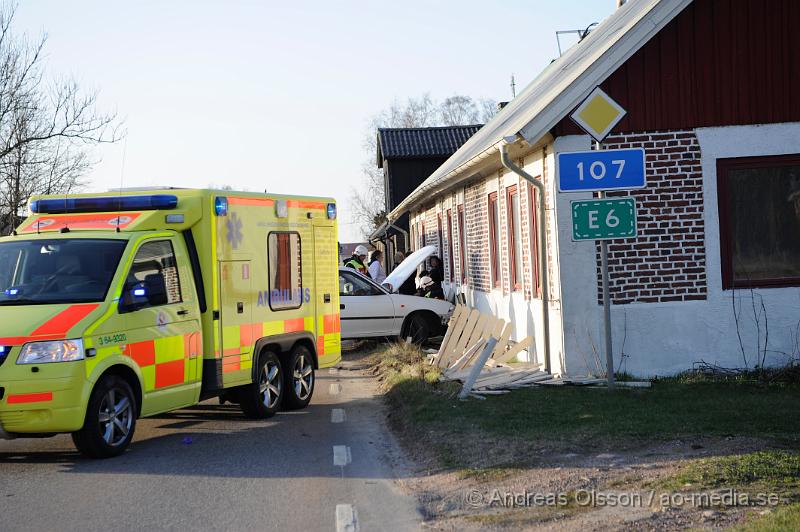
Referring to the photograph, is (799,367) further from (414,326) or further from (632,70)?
(414,326)

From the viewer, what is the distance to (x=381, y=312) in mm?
20578

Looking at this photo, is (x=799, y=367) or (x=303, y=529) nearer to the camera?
(x=303, y=529)

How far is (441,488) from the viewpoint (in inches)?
315

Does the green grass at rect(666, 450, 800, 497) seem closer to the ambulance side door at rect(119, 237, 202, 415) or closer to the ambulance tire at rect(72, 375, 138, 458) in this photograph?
the ambulance tire at rect(72, 375, 138, 458)

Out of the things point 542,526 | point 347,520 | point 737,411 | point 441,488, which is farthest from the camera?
point 737,411

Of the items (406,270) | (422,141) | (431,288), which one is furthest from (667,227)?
(422,141)

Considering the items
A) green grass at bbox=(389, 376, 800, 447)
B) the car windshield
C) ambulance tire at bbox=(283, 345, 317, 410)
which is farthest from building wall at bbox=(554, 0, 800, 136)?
the car windshield

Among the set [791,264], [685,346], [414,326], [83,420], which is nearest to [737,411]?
[685,346]

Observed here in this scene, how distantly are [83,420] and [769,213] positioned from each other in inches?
350

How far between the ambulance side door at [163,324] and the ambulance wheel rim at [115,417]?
289 mm

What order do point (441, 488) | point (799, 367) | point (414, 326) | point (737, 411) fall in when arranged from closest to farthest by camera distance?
point (441, 488) → point (737, 411) → point (799, 367) → point (414, 326)

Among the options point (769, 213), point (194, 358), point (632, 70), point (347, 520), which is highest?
point (632, 70)

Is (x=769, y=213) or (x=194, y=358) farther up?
(x=769, y=213)

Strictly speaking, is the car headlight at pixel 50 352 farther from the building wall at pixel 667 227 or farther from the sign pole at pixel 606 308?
the building wall at pixel 667 227
